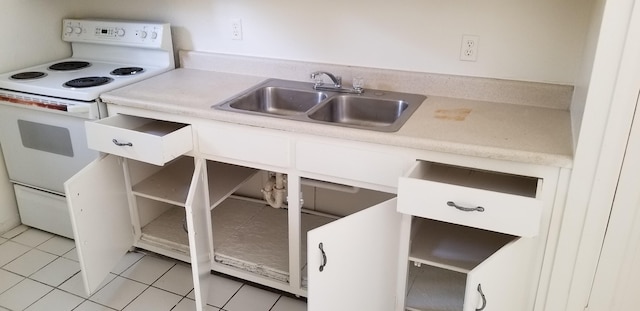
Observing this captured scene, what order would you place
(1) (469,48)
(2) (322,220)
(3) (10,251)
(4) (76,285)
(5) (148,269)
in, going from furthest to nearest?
(2) (322,220), (3) (10,251), (5) (148,269), (4) (76,285), (1) (469,48)

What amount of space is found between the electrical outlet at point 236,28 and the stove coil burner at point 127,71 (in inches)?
19.6

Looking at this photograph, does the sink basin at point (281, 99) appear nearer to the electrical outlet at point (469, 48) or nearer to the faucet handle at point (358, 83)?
the faucet handle at point (358, 83)

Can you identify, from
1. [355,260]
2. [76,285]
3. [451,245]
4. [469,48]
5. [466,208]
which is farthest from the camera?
[76,285]

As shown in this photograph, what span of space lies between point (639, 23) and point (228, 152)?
4.54ft

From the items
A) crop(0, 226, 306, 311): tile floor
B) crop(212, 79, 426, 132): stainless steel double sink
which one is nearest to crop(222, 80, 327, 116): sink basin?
crop(212, 79, 426, 132): stainless steel double sink

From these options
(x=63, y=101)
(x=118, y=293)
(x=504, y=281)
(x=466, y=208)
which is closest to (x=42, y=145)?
(x=63, y=101)

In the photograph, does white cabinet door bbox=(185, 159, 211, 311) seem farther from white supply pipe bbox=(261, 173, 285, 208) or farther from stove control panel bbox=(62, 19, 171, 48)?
stove control panel bbox=(62, 19, 171, 48)

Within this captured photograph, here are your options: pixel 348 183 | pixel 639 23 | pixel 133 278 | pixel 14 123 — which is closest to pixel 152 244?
pixel 133 278

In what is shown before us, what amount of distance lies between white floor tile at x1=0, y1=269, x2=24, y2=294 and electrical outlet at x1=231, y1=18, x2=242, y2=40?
1469 mm

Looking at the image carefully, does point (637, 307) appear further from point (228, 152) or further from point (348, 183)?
point (228, 152)

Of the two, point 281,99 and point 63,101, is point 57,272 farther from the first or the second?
point 281,99

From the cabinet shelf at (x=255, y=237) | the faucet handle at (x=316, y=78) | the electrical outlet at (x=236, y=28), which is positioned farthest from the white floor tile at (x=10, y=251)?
the faucet handle at (x=316, y=78)

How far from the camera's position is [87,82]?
222 centimetres

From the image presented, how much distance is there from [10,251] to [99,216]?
0.76m
